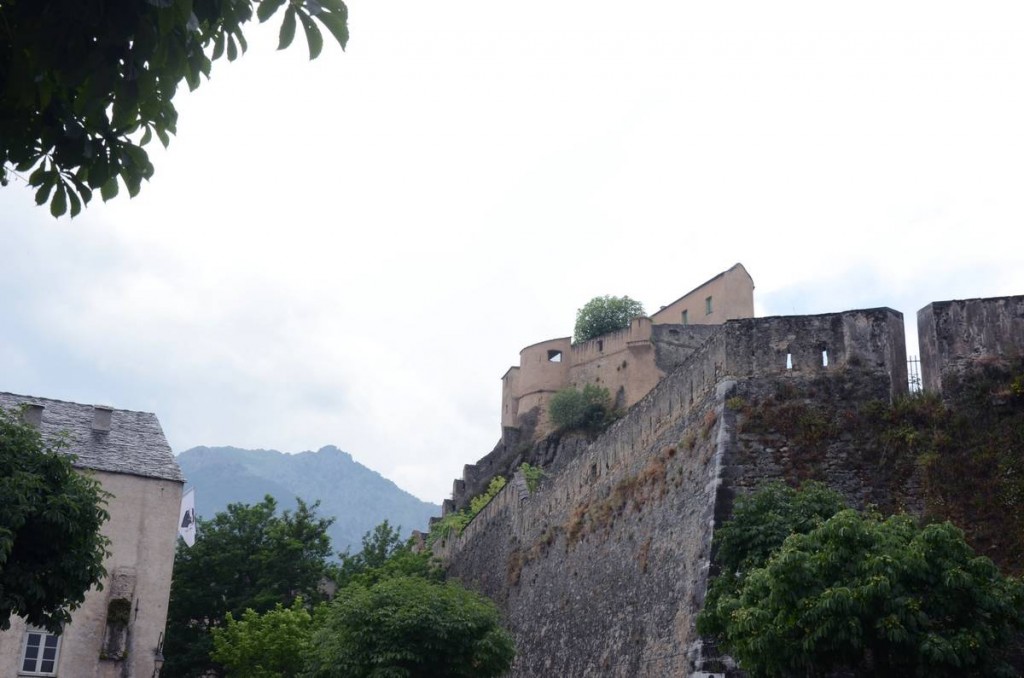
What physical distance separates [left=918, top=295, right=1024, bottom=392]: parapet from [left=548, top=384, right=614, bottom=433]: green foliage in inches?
1528

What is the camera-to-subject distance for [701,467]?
61.7 feet

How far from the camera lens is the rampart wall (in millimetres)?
17609

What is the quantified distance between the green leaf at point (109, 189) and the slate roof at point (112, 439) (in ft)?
79.0

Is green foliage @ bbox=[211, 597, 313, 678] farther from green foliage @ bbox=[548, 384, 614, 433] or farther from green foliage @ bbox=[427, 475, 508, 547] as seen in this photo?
green foliage @ bbox=[548, 384, 614, 433]

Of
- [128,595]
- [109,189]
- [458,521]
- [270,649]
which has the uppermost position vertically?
[458,521]

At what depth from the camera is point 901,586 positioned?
1178 cm

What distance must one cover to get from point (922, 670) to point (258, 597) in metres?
25.4

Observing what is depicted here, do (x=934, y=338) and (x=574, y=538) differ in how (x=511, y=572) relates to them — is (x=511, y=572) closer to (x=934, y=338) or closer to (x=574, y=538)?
(x=574, y=538)

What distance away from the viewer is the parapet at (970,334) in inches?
666

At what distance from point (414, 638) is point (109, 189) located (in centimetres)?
1704

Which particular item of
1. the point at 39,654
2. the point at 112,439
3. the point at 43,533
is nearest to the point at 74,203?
the point at 43,533

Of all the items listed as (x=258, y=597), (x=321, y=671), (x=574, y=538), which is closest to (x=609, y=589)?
(x=574, y=538)

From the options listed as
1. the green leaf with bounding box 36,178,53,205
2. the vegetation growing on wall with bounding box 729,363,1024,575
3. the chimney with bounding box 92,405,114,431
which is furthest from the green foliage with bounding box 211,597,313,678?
the green leaf with bounding box 36,178,53,205

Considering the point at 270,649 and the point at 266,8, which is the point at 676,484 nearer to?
the point at 270,649
